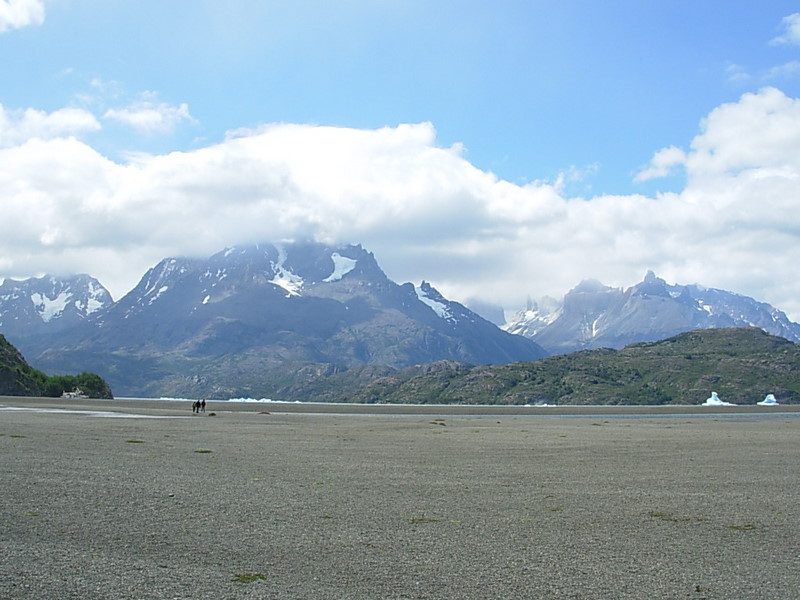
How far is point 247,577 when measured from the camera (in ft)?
39.5

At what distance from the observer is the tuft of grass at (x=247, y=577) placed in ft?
38.9

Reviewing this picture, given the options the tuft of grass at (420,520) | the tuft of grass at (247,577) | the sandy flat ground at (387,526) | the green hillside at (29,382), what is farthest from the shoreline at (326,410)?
the tuft of grass at (247,577)

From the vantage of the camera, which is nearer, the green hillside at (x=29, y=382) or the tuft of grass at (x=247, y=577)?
the tuft of grass at (x=247, y=577)

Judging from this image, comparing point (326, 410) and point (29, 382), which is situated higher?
point (29, 382)

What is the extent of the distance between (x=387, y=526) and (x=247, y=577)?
486 centimetres

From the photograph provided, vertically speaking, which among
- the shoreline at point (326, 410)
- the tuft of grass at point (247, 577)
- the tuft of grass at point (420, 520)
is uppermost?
the tuft of grass at point (247, 577)

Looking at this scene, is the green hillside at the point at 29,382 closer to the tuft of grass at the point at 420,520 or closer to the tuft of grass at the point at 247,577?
the tuft of grass at the point at 420,520

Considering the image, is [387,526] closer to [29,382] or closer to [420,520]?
[420,520]

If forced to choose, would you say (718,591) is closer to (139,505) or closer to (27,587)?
(27,587)

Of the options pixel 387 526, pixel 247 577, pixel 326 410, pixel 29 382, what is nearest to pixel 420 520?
pixel 387 526

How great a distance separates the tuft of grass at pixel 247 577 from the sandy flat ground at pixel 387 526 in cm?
3

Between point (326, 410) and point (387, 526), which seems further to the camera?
point (326, 410)

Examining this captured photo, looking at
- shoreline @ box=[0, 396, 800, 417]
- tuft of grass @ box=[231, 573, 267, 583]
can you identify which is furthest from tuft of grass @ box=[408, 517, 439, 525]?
shoreline @ box=[0, 396, 800, 417]

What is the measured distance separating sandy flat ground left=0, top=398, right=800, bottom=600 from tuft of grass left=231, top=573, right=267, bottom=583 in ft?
0.11
